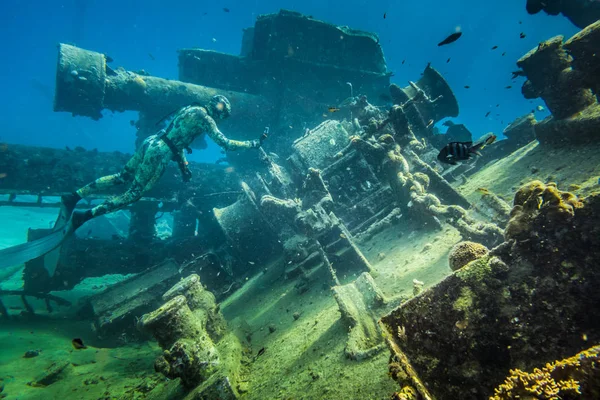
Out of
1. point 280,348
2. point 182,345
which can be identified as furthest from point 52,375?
point 280,348

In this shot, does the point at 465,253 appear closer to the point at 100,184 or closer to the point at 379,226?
the point at 379,226

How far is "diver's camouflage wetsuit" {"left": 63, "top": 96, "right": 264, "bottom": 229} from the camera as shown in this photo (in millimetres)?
7324

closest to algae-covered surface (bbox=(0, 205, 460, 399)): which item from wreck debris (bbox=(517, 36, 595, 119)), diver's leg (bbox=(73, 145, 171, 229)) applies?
diver's leg (bbox=(73, 145, 171, 229))

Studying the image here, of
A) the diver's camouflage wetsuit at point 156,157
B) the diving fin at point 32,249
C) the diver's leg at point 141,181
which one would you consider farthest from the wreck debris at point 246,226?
the diving fin at point 32,249

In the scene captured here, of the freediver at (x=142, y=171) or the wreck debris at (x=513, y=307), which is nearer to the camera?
the wreck debris at (x=513, y=307)

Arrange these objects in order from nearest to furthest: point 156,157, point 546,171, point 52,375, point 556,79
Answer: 1. point 52,375
2. point 546,171
3. point 556,79
4. point 156,157

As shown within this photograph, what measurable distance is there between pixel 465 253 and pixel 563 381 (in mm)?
1469

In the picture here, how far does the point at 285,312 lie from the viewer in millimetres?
5234

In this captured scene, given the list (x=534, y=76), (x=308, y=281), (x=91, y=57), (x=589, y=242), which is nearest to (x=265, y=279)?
(x=308, y=281)

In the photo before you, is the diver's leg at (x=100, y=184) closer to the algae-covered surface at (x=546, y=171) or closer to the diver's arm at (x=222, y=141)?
the diver's arm at (x=222, y=141)

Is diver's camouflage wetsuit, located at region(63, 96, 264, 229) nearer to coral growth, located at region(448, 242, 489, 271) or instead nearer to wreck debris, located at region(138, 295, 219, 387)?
wreck debris, located at region(138, 295, 219, 387)

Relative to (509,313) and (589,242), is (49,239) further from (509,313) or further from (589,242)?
(589,242)

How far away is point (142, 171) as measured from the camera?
24.1 feet

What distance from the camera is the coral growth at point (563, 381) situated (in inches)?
52.1
